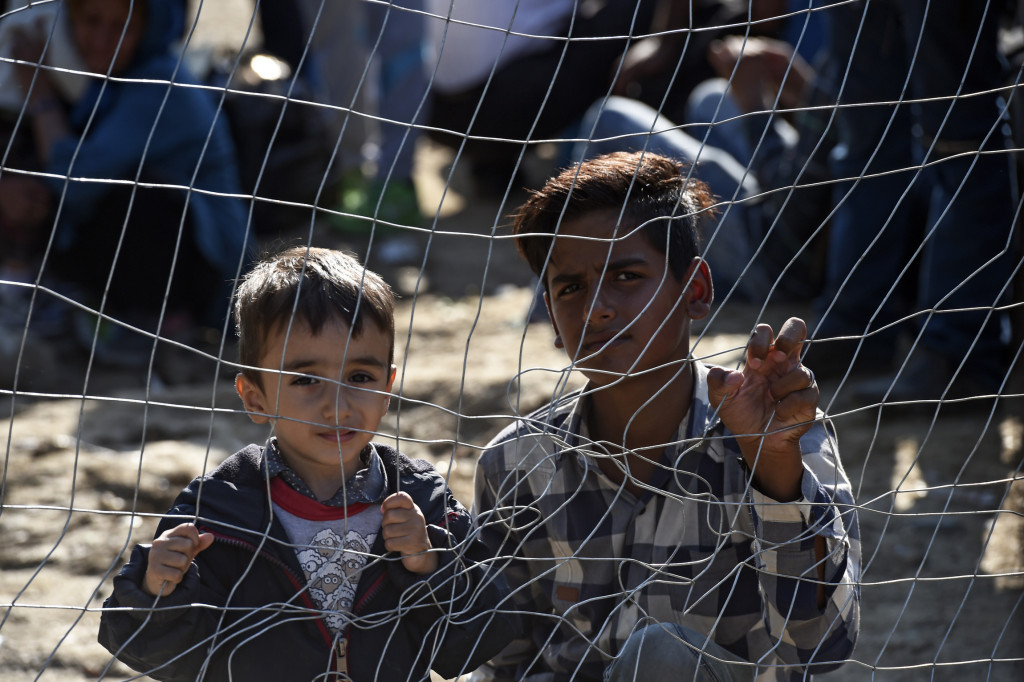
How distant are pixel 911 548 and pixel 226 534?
1487 mm

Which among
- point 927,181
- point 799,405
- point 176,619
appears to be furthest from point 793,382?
point 927,181

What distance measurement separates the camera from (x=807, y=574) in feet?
4.19

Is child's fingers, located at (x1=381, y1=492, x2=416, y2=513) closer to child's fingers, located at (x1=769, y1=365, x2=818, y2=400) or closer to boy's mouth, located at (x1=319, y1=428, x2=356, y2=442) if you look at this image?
boy's mouth, located at (x1=319, y1=428, x2=356, y2=442)

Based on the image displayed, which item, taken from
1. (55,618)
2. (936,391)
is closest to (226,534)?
(55,618)

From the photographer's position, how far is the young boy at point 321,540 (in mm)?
1256

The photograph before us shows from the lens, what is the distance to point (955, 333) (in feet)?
8.50

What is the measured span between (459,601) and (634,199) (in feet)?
2.04

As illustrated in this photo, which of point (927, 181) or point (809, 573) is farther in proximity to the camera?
point (927, 181)

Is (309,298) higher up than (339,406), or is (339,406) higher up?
(309,298)

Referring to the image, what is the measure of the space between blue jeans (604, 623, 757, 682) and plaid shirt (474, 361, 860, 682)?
0.18 feet

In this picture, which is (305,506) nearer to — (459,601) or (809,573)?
(459,601)

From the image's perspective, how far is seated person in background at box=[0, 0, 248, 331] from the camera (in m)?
3.33

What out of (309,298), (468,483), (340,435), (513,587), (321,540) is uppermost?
(309,298)

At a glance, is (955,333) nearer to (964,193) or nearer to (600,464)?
(964,193)
